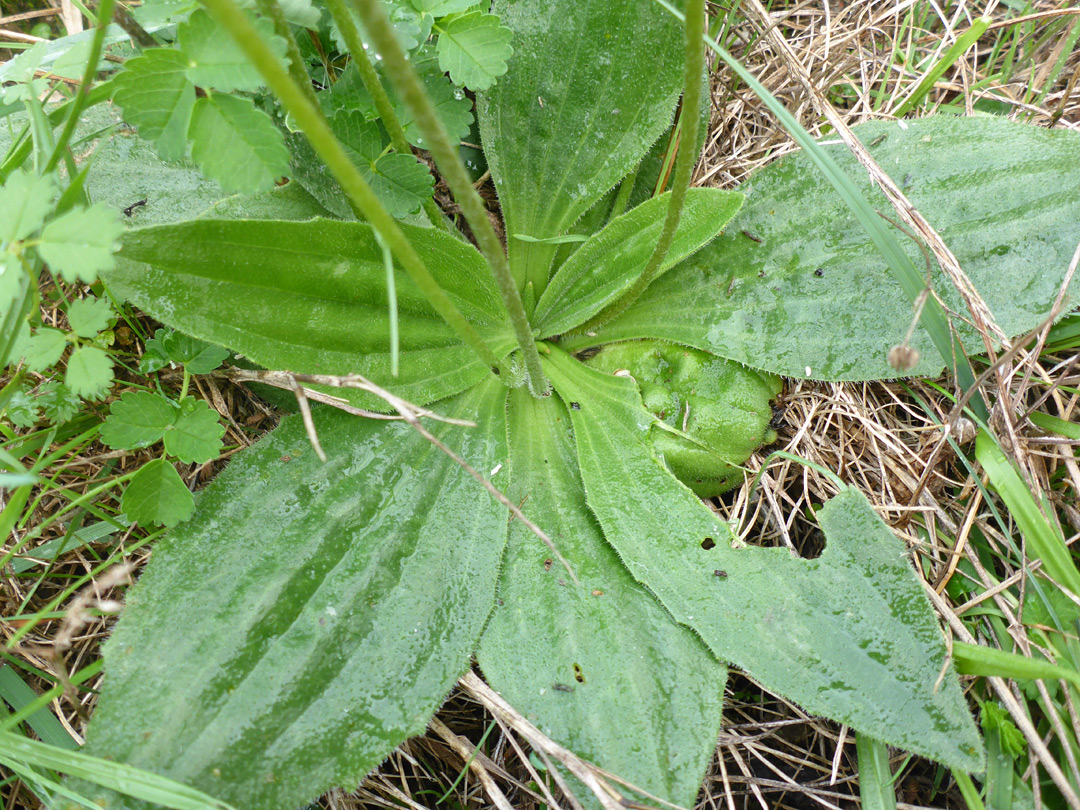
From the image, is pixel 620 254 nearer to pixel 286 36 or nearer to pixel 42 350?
pixel 286 36

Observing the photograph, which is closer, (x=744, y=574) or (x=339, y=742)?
(x=339, y=742)

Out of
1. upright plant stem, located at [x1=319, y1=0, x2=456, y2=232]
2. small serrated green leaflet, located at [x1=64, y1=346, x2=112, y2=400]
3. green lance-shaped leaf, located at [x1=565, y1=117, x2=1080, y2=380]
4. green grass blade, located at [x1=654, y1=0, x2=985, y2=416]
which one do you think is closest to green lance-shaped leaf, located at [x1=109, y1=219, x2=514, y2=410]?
small serrated green leaflet, located at [x1=64, y1=346, x2=112, y2=400]

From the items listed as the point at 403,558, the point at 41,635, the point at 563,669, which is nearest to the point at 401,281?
the point at 403,558

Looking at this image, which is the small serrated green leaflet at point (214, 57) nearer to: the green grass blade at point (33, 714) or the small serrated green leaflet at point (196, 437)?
the small serrated green leaflet at point (196, 437)

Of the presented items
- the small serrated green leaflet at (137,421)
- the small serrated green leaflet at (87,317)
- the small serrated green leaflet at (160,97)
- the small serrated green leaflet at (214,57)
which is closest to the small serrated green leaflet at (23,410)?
the small serrated green leaflet at (137,421)

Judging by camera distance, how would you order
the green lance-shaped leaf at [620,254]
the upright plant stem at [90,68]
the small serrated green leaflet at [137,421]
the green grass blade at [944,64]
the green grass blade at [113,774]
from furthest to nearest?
the green grass blade at [944,64], the green lance-shaped leaf at [620,254], the small serrated green leaflet at [137,421], the green grass blade at [113,774], the upright plant stem at [90,68]

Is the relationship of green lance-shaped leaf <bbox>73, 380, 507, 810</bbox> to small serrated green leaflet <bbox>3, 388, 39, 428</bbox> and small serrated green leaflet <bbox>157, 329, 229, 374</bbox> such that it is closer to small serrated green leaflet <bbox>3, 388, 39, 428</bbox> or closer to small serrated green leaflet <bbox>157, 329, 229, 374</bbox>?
small serrated green leaflet <bbox>157, 329, 229, 374</bbox>

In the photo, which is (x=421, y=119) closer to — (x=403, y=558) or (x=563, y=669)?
(x=403, y=558)
